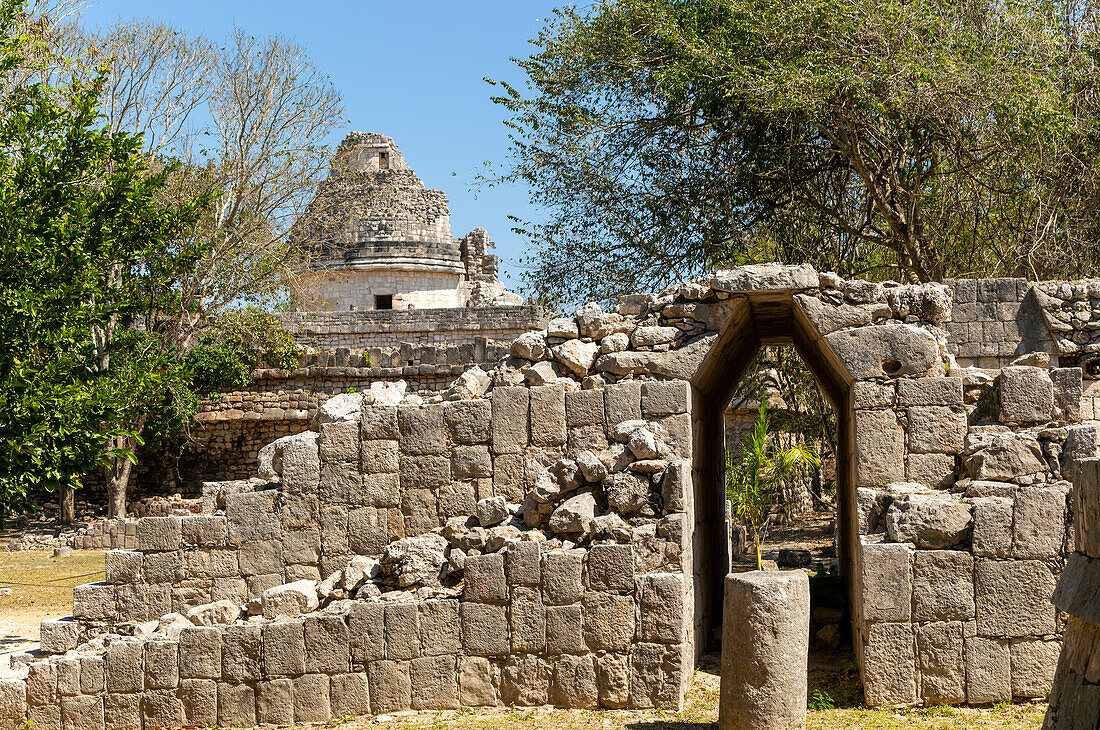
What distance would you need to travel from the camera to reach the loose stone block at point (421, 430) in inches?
316

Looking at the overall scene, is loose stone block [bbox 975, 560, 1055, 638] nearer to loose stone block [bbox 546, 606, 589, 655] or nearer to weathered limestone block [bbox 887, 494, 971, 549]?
weathered limestone block [bbox 887, 494, 971, 549]

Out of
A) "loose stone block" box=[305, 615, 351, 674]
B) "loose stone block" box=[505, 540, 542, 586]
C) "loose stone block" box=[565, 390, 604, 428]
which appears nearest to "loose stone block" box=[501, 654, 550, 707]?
"loose stone block" box=[505, 540, 542, 586]

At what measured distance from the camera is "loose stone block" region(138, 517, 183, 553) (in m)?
7.93

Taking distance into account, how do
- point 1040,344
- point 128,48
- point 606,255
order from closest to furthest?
1. point 1040,344
2. point 606,255
3. point 128,48

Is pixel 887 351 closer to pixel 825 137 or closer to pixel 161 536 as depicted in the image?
pixel 161 536

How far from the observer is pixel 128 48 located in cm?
1920

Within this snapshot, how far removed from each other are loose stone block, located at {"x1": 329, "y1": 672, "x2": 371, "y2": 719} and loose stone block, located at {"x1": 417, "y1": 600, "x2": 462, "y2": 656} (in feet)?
1.71

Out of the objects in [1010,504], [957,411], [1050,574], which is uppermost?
[957,411]

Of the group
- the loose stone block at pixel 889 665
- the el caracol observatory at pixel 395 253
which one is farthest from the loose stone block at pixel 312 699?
the el caracol observatory at pixel 395 253

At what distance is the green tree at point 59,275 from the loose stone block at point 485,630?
14.4 ft

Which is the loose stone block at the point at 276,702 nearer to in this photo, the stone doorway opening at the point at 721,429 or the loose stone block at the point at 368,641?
the loose stone block at the point at 368,641

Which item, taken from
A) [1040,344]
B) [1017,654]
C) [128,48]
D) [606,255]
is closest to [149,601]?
[1017,654]

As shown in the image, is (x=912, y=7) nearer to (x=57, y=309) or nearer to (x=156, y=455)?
(x=57, y=309)

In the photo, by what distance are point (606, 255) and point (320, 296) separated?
349 inches
